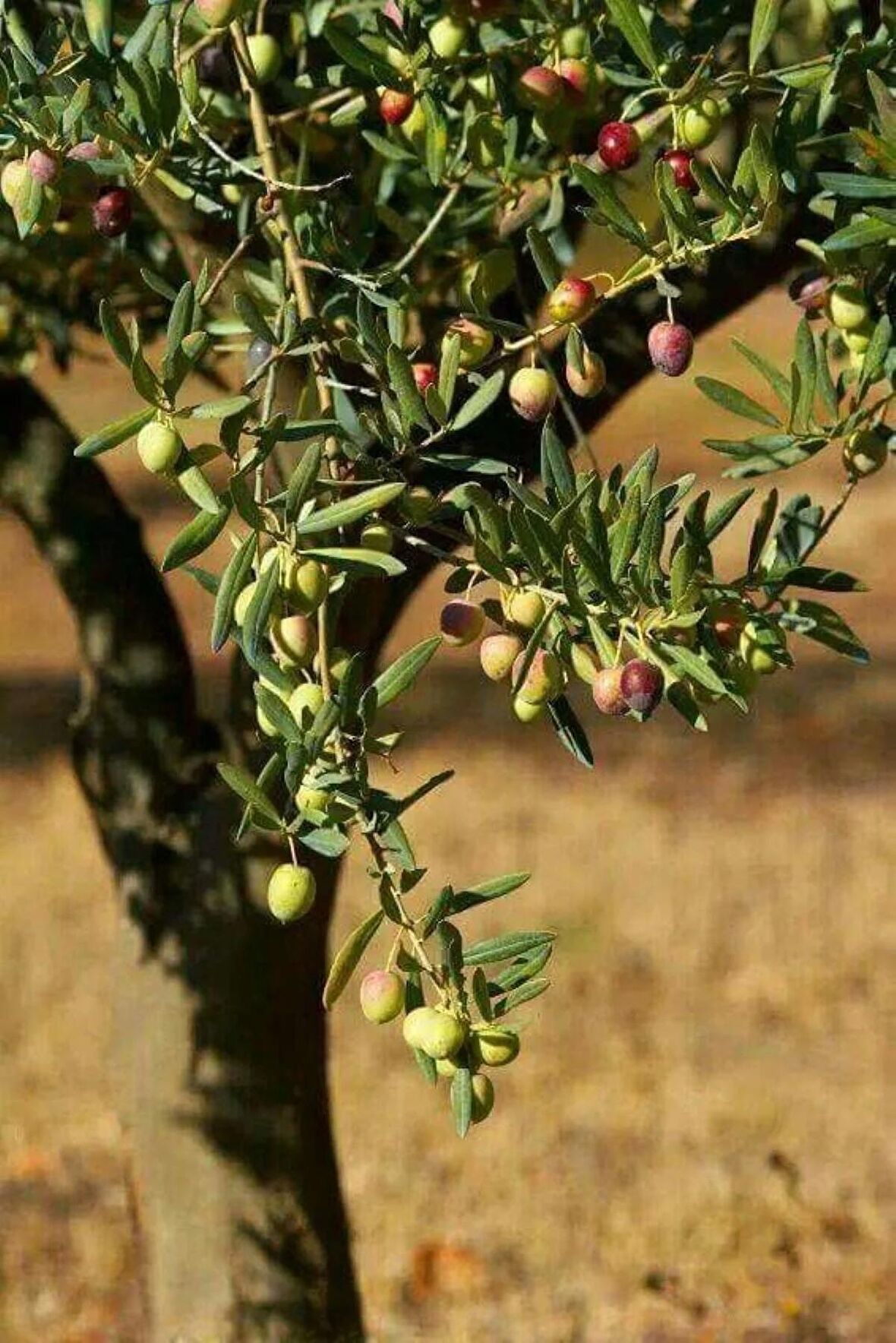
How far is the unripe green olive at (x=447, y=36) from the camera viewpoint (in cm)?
117

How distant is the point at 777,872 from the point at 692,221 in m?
4.32

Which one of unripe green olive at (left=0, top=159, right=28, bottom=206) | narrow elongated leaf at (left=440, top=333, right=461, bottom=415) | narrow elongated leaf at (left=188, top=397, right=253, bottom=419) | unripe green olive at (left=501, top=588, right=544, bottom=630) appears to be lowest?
unripe green olive at (left=501, top=588, right=544, bottom=630)

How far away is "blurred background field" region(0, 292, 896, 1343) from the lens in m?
3.05

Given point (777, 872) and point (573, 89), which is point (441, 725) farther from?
point (573, 89)

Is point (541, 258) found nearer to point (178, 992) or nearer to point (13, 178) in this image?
point (13, 178)

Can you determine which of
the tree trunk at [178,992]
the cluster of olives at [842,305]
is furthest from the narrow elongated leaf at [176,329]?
the tree trunk at [178,992]

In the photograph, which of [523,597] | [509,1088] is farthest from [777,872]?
[523,597]

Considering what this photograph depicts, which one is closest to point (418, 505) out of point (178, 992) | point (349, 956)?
point (349, 956)

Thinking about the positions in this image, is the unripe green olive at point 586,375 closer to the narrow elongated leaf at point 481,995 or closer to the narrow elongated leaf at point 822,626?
the narrow elongated leaf at point 822,626

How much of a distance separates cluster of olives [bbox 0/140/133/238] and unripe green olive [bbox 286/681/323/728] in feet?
1.03

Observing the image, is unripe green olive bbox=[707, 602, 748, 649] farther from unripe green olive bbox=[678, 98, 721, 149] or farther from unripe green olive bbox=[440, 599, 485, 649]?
unripe green olive bbox=[678, 98, 721, 149]

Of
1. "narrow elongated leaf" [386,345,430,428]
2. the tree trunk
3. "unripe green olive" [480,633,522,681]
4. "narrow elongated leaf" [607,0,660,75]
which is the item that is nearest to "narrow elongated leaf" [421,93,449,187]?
"narrow elongated leaf" [607,0,660,75]

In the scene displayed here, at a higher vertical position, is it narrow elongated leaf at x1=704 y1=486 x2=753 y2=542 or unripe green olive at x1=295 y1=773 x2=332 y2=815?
unripe green olive at x1=295 y1=773 x2=332 y2=815

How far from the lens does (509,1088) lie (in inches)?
154
